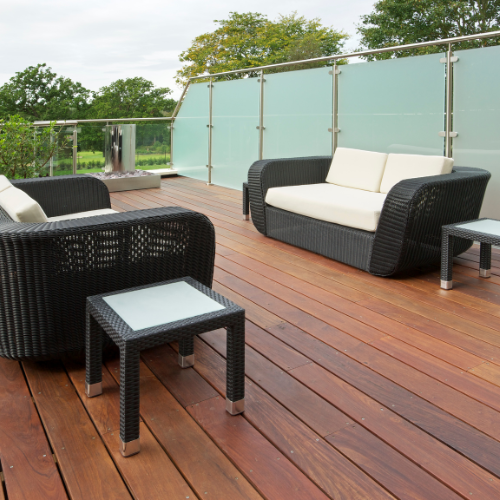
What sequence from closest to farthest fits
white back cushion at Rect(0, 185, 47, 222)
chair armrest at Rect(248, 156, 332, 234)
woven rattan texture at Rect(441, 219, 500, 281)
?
white back cushion at Rect(0, 185, 47, 222), woven rattan texture at Rect(441, 219, 500, 281), chair armrest at Rect(248, 156, 332, 234)

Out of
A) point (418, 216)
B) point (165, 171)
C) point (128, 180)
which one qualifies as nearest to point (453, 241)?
point (418, 216)

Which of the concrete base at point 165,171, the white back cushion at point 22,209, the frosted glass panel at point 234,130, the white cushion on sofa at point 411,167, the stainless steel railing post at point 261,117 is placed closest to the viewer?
the white back cushion at point 22,209

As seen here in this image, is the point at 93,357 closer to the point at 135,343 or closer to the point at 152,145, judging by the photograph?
the point at 135,343

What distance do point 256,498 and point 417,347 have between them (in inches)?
46.3

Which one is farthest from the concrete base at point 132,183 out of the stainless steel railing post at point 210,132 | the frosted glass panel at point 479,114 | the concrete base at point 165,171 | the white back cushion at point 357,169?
the frosted glass panel at point 479,114

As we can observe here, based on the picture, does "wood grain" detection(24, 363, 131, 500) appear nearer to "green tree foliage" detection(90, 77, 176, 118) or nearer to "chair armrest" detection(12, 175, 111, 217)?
"chair armrest" detection(12, 175, 111, 217)

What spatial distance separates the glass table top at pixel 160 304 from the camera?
165cm

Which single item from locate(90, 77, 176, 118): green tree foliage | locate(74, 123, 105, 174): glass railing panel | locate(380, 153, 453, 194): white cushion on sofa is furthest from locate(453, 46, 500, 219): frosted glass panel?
locate(90, 77, 176, 118): green tree foliage

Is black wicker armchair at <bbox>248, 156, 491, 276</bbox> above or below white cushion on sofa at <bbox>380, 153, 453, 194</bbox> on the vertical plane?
below

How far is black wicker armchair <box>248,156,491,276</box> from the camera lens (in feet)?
9.96

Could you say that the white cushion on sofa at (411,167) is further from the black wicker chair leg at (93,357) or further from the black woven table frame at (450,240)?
the black wicker chair leg at (93,357)

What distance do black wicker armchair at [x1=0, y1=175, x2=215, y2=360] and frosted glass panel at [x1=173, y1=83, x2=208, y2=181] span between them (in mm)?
5531

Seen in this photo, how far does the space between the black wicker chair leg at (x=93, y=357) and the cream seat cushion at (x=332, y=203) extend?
77.7 inches

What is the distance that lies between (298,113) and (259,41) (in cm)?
2026
